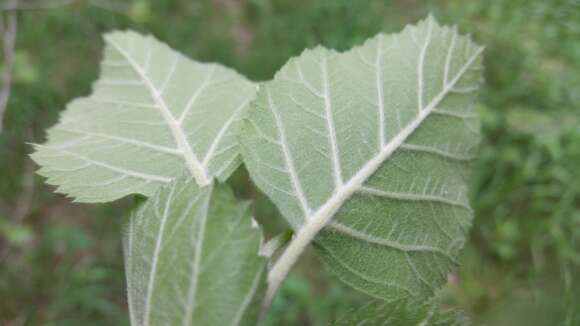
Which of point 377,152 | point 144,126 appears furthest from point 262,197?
point 377,152

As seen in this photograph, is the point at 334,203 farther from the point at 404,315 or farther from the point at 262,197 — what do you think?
the point at 262,197

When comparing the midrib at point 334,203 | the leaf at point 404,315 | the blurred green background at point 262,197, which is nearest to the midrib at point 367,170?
the midrib at point 334,203

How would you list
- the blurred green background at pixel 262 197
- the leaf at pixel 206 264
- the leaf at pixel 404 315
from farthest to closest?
the blurred green background at pixel 262 197
the leaf at pixel 404 315
the leaf at pixel 206 264

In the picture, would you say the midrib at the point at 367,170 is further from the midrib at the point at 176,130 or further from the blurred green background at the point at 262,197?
the blurred green background at the point at 262,197

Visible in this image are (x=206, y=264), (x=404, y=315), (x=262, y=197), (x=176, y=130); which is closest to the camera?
(x=206, y=264)

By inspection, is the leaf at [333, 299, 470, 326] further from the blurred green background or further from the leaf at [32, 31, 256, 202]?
the blurred green background

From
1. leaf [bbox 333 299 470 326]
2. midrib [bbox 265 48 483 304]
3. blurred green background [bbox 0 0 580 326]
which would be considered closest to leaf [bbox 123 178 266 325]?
midrib [bbox 265 48 483 304]
